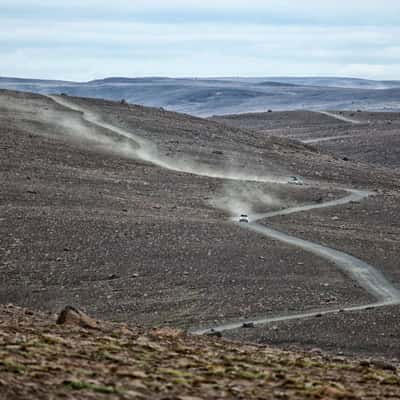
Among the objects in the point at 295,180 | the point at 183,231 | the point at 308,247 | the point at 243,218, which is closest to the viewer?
the point at 308,247

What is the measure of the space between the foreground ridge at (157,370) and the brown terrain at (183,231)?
224mm

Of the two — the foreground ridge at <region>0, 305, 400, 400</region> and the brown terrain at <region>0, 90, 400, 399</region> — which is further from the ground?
the foreground ridge at <region>0, 305, 400, 400</region>

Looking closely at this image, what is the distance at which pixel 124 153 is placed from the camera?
1747 inches

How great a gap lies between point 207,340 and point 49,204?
17.5 meters

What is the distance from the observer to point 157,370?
11.4m

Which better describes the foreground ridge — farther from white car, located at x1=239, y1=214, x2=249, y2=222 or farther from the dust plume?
the dust plume

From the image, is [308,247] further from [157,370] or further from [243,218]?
[157,370]

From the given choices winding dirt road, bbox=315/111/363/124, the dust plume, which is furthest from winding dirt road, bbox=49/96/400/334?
winding dirt road, bbox=315/111/363/124

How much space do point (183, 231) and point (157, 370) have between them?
18.1m

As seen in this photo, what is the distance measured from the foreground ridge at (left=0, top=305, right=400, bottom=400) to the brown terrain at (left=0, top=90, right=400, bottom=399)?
224mm

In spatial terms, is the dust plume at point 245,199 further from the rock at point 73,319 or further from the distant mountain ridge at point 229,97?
the distant mountain ridge at point 229,97

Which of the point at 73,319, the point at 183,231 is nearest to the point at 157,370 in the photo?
the point at 73,319

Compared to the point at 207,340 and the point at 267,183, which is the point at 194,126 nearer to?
the point at 267,183

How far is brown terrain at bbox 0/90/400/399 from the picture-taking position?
21.8m
